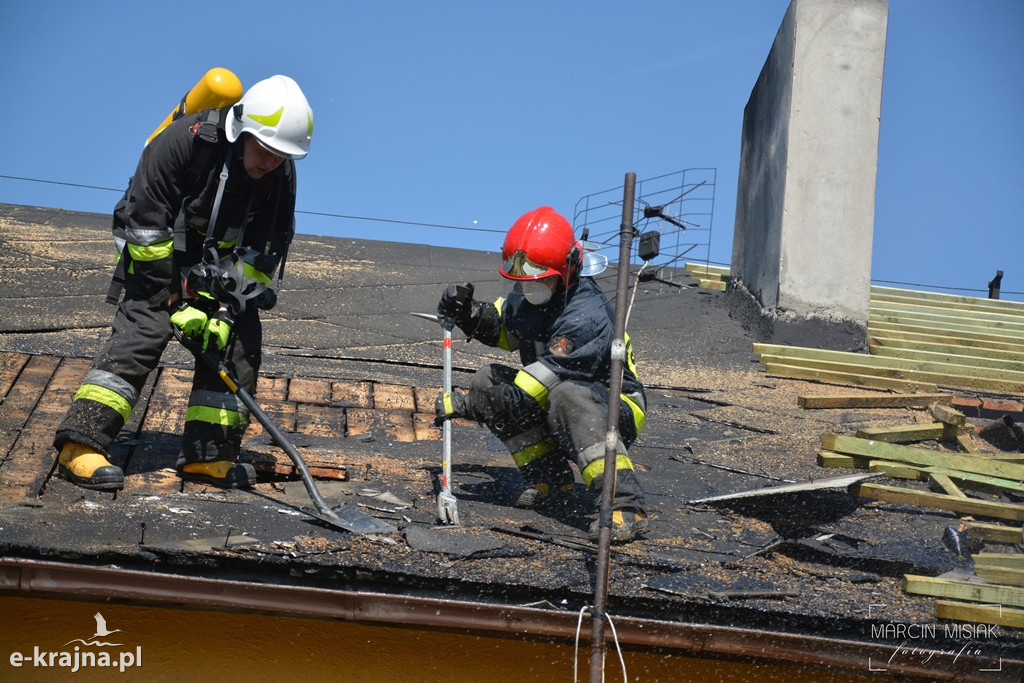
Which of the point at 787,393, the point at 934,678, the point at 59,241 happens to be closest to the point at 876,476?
the point at 934,678

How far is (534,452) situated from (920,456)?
88.2 inches

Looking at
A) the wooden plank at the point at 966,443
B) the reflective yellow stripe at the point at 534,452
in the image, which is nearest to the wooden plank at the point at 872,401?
the wooden plank at the point at 966,443

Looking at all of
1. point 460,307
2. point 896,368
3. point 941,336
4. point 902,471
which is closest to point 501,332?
point 460,307

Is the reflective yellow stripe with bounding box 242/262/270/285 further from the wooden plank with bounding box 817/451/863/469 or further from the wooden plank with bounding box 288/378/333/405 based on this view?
the wooden plank with bounding box 817/451/863/469

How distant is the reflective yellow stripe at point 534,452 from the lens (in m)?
4.86

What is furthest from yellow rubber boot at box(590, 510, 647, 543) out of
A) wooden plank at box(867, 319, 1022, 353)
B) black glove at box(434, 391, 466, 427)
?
wooden plank at box(867, 319, 1022, 353)

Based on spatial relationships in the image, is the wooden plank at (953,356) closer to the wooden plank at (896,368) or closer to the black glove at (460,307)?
the wooden plank at (896,368)

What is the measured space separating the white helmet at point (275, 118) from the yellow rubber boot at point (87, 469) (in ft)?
5.09

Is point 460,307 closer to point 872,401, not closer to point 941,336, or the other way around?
point 872,401

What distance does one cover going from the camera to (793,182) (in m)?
9.01

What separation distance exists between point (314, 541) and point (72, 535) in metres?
0.88

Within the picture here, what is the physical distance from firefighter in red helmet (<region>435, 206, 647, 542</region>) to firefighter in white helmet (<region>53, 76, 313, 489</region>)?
100 cm

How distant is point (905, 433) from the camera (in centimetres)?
618

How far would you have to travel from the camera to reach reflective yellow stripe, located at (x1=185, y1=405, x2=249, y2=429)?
184 inches
